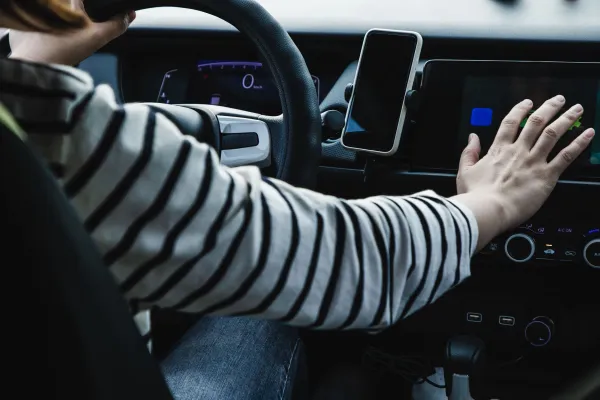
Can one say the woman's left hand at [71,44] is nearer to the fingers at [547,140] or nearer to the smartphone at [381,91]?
the smartphone at [381,91]

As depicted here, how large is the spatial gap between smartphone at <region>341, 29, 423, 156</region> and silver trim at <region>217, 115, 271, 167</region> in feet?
0.34

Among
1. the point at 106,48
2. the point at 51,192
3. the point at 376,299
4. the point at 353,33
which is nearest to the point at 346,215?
the point at 376,299

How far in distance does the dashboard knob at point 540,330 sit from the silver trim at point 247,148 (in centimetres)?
44

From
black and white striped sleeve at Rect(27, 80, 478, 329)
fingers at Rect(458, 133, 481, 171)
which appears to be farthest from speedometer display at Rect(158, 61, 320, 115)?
black and white striped sleeve at Rect(27, 80, 478, 329)

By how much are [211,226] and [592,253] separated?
63 cm

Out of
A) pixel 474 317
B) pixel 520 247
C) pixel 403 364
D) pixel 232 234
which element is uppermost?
pixel 232 234

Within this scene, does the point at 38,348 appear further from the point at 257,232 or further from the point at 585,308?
the point at 585,308

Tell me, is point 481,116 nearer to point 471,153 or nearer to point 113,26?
point 471,153

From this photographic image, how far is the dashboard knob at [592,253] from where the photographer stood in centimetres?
91

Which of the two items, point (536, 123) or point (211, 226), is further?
point (536, 123)

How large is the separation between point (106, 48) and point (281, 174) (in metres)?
0.68

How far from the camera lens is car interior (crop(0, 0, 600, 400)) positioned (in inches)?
34.0

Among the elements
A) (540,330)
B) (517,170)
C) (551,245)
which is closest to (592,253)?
(551,245)

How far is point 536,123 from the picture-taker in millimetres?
755
